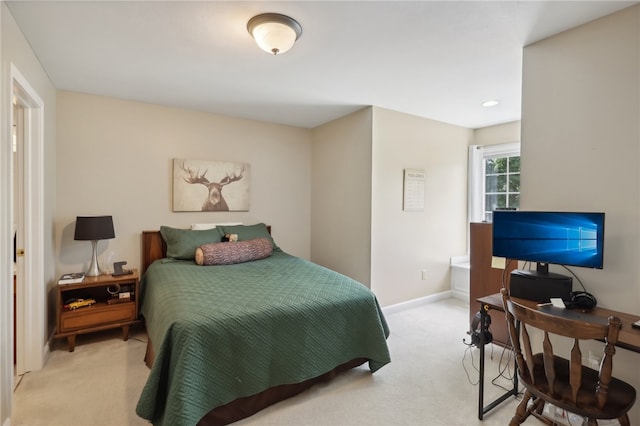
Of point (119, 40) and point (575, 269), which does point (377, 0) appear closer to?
point (119, 40)

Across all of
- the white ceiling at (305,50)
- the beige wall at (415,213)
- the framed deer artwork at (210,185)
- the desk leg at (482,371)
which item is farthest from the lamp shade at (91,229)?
the desk leg at (482,371)

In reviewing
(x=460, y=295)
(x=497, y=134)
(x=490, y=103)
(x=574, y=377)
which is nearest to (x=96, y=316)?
(x=574, y=377)

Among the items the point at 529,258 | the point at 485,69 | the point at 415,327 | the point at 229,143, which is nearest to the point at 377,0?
the point at 485,69

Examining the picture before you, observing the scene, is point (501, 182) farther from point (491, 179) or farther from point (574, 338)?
point (574, 338)

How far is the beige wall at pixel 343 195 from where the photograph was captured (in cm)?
354

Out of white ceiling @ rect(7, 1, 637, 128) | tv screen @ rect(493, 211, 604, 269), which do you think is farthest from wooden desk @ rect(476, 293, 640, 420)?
white ceiling @ rect(7, 1, 637, 128)

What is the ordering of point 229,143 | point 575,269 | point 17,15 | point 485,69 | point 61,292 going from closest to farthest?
point 17,15 → point 575,269 → point 485,69 → point 61,292 → point 229,143

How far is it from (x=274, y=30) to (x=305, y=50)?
416 millimetres

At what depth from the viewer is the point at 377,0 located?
5.42 ft

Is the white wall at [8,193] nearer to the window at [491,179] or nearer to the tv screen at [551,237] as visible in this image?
the tv screen at [551,237]

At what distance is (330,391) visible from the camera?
2.17 metres

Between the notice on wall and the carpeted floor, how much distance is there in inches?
62.3

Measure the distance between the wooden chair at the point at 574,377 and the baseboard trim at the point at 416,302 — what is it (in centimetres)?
206

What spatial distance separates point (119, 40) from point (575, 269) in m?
3.36
